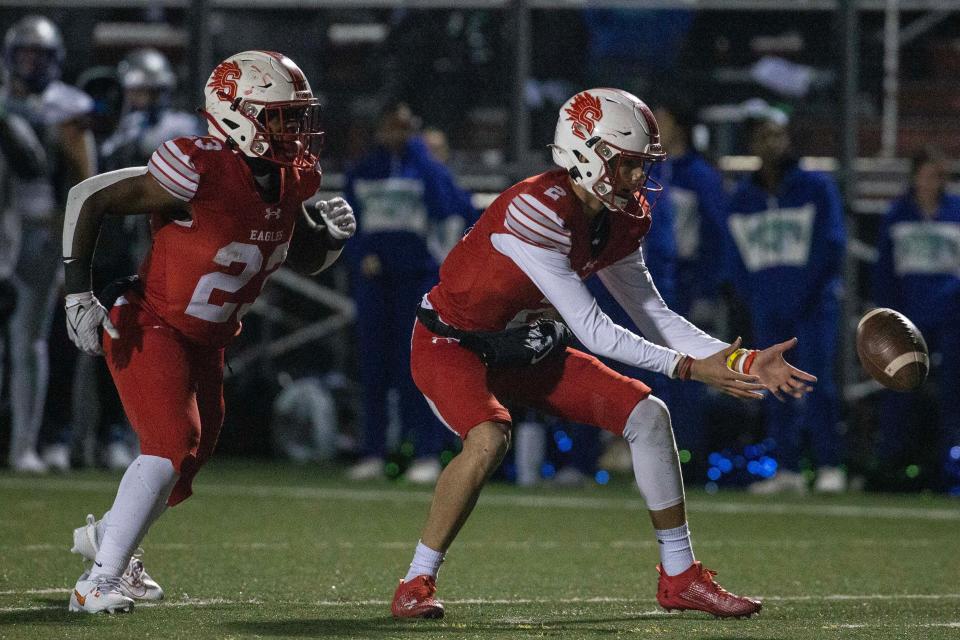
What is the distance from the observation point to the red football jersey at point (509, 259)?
511cm

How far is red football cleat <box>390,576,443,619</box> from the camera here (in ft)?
16.3

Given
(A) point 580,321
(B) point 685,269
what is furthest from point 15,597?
(B) point 685,269

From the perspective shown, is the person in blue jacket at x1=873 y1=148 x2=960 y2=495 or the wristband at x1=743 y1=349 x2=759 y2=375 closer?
the wristband at x1=743 y1=349 x2=759 y2=375

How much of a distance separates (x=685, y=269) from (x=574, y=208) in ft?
15.9

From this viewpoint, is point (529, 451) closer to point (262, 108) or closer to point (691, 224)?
point (691, 224)

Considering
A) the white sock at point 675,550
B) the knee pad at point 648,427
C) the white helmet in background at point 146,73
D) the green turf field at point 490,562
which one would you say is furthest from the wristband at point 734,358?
the white helmet in background at point 146,73

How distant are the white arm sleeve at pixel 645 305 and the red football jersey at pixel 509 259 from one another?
0.05 metres

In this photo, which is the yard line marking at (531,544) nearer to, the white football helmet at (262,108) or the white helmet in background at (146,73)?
the white football helmet at (262,108)

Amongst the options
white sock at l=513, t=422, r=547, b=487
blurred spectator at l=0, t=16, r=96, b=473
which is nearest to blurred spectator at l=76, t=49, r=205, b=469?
blurred spectator at l=0, t=16, r=96, b=473

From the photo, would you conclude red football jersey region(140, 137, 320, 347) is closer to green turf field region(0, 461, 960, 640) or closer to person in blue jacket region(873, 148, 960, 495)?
green turf field region(0, 461, 960, 640)

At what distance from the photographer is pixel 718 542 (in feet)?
23.6

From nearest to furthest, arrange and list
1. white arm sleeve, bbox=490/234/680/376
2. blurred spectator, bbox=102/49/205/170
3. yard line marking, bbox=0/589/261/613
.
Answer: white arm sleeve, bbox=490/234/680/376 < yard line marking, bbox=0/589/261/613 < blurred spectator, bbox=102/49/205/170

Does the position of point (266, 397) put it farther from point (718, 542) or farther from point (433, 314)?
point (433, 314)

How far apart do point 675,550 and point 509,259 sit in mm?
980
